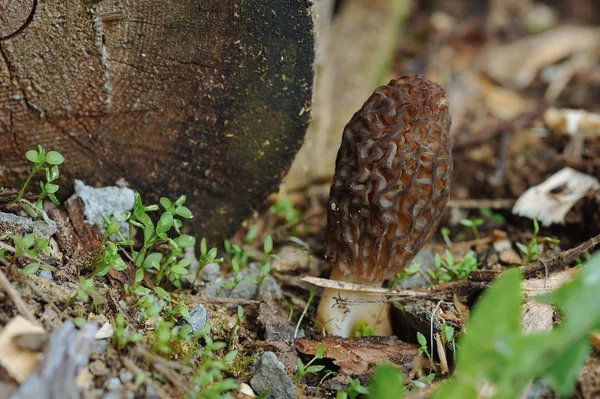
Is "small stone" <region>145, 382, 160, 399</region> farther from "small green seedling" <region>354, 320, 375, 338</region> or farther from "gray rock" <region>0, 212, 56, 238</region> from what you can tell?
"small green seedling" <region>354, 320, 375, 338</region>

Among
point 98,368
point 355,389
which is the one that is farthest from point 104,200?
point 355,389

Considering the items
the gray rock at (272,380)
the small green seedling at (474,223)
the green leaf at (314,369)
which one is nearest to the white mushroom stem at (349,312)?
the green leaf at (314,369)

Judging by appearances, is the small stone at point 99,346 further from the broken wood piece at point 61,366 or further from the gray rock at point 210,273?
the gray rock at point 210,273

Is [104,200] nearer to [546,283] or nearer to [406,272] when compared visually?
[406,272]

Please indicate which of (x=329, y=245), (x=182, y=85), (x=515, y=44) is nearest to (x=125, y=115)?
(x=182, y=85)

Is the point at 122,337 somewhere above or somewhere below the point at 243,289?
above

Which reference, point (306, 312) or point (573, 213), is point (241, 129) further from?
point (573, 213)
